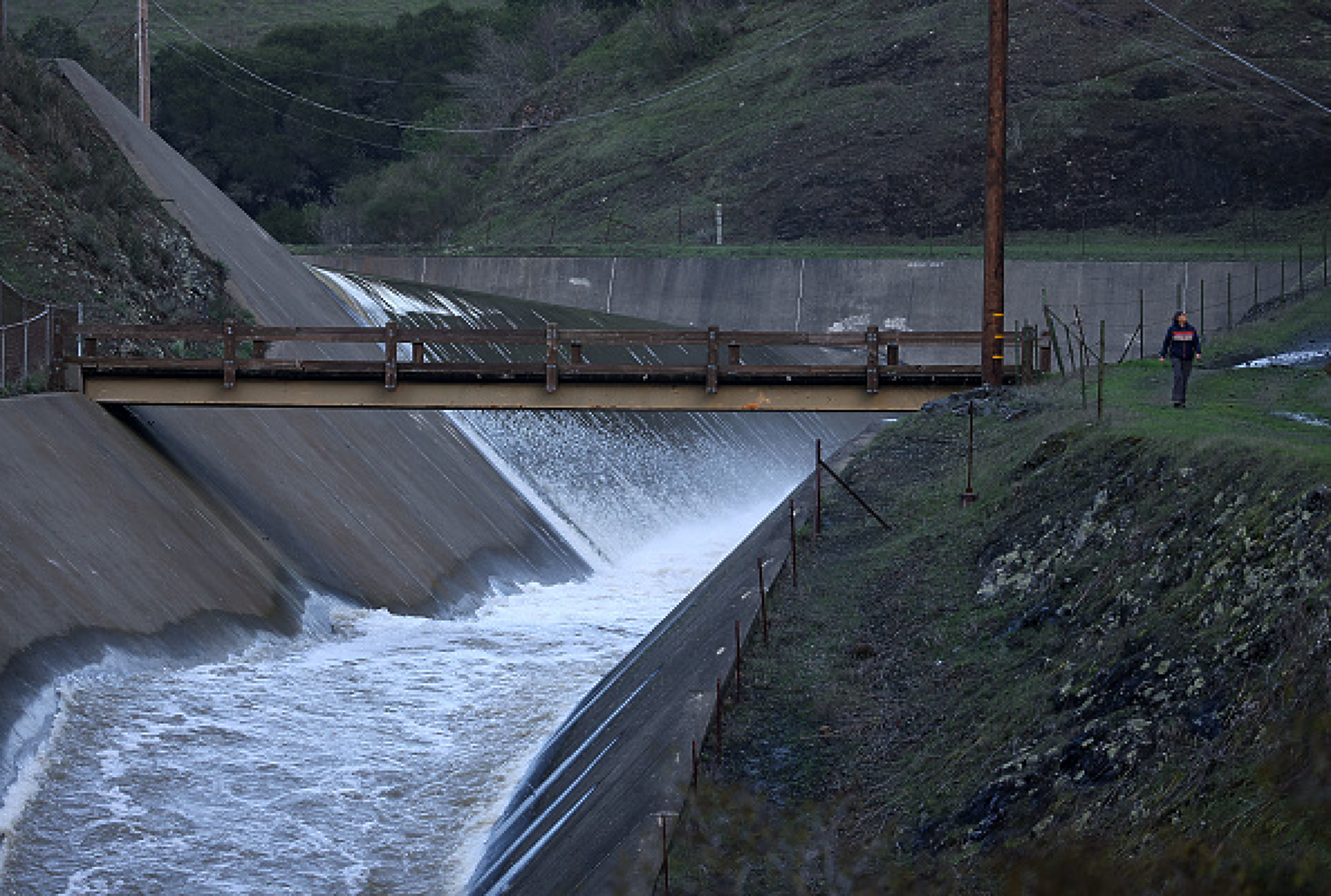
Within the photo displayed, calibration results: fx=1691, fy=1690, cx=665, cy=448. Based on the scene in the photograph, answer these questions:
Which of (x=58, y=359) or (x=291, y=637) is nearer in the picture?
(x=291, y=637)

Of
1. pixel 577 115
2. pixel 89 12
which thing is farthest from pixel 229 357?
pixel 89 12

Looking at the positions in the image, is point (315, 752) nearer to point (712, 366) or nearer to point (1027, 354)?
point (712, 366)

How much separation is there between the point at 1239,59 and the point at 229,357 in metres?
55.7

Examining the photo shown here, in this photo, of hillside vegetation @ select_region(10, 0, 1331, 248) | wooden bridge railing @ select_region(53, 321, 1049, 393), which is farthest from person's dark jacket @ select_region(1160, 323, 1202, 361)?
hillside vegetation @ select_region(10, 0, 1331, 248)

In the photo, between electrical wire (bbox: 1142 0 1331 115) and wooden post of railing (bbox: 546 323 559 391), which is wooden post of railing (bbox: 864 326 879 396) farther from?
electrical wire (bbox: 1142 0 1331 115)

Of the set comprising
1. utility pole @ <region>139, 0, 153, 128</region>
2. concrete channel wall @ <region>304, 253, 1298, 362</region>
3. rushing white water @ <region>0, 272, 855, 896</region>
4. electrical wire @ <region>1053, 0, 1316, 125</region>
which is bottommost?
rushing white water @ <region>0, 272, 855, 896</region>

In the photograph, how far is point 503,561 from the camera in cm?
2770

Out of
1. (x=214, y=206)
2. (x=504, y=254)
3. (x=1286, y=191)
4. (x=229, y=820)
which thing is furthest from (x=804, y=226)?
(x=229, y=820)

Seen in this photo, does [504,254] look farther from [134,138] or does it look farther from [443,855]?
[443,855]

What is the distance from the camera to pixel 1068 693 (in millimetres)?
10680

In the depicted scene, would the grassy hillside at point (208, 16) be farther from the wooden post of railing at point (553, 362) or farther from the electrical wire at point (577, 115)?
the wooden post of railing at point (553, 362)

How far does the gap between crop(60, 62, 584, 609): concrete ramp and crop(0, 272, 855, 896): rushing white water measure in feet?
3.14

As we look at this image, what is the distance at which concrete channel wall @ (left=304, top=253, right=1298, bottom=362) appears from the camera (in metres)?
48.4

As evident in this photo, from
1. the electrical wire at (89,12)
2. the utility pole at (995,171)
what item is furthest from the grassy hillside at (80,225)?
the electrical wire at (89,12)
